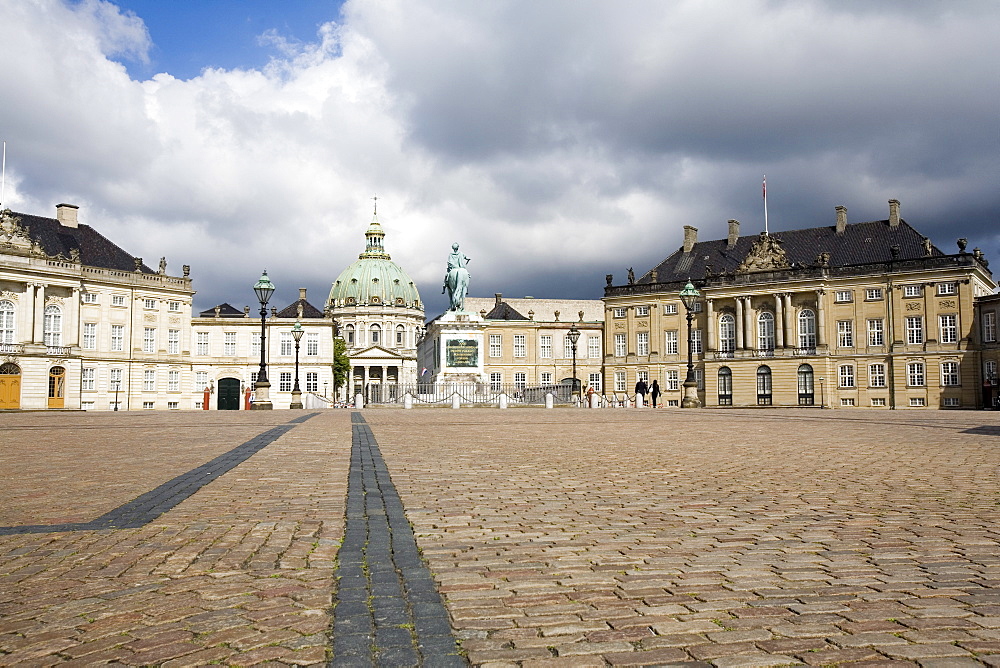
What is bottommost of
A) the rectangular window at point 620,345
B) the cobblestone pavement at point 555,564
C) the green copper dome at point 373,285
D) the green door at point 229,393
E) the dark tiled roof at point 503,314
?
the cobblestone pavement at point 555,564

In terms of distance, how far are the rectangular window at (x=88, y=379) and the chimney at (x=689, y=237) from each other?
52.4 meters

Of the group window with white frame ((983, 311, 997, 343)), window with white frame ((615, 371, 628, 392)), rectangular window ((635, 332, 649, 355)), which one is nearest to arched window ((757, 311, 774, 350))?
rectangular window ((635, 332, 649, 355))

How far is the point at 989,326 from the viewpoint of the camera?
186 ft

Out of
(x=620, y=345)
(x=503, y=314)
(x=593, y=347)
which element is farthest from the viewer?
(x=503, y=314)

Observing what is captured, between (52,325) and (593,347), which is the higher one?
(52,325)

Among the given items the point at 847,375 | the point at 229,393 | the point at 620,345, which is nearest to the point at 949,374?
the point at 847,375

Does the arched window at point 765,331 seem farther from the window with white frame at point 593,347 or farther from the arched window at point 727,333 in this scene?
the window with white frame at point 593,347

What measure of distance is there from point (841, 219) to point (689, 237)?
45.6 feet

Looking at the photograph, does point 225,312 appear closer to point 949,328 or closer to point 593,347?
point 593,347

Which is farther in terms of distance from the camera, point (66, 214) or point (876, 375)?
point (66, 214)

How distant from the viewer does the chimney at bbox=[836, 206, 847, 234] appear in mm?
66812

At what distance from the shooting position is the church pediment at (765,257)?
67.5 m

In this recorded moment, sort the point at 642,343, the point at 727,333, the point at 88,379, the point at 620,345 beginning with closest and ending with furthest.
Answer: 1. the point at 88,379
2. the point at 727,333
3. the point at 642,343
4. the point at 620,345

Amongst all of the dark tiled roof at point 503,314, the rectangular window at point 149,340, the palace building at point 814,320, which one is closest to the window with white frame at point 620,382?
the palace building at point 814,320
